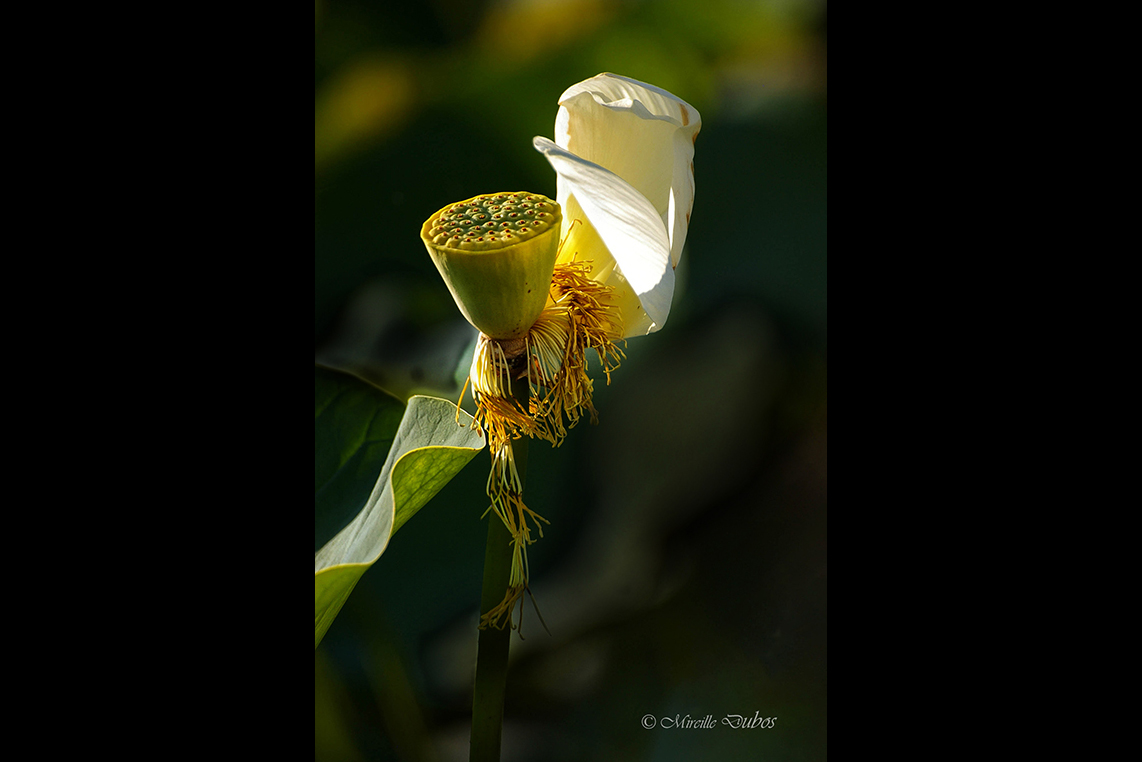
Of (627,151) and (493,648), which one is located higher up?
(627,151)

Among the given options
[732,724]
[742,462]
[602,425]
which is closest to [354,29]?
[602,425]

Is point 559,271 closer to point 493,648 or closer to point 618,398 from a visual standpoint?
point 618,398

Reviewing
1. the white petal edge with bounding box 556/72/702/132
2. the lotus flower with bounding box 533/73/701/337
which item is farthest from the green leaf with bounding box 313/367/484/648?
the white petal edge with bounding box 556/72/702/132

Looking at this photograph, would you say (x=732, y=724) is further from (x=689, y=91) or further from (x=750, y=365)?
(x=689, y=91)

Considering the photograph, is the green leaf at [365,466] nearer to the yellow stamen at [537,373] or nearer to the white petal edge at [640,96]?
the yellow stamen at [537,373]

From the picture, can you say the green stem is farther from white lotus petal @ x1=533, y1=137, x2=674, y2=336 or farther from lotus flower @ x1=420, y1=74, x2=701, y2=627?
white lotus petal @ x1=533, y1=137, x2=674, y2=336

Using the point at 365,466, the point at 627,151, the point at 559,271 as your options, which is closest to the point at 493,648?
the point at 365,466
